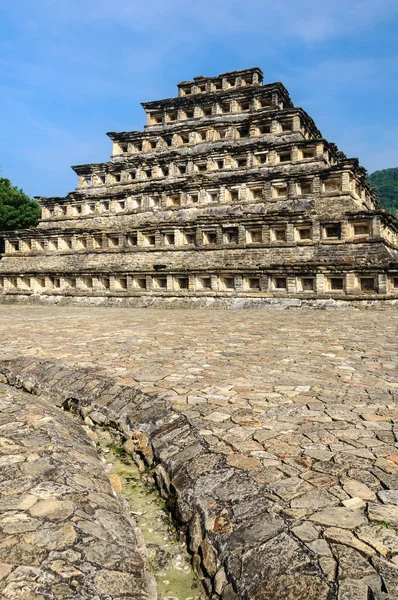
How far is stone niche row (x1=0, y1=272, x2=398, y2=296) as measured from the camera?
19484mm

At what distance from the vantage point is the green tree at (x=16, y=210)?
44250mm

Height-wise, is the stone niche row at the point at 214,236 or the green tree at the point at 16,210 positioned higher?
the green tree at the point at 16,210

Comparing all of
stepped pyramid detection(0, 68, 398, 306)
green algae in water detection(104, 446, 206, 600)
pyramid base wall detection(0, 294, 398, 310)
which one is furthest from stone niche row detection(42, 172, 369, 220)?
green algae in water detection(104, 446, 206, 600)

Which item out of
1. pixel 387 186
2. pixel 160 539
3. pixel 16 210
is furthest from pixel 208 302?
pixel 387 186

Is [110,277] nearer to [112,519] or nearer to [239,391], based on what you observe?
[239,391]

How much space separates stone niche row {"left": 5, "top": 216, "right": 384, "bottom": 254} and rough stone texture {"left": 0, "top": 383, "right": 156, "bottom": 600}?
63.9ft

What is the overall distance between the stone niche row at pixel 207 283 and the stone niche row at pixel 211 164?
9852mm

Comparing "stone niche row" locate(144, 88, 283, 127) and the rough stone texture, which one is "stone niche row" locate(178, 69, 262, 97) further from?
the rough stone texture

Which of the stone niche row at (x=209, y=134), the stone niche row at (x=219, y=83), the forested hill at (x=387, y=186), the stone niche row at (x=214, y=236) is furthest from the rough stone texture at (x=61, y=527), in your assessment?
the forested hill at (x=387, y=186)

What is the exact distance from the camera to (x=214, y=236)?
25203mm

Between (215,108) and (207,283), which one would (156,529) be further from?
(215,108)

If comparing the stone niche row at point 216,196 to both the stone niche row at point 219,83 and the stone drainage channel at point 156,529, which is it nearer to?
the stone niche row at point 219,83

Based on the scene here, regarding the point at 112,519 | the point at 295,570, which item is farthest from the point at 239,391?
the point at 295,570

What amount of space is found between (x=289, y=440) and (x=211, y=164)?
93.3ft
